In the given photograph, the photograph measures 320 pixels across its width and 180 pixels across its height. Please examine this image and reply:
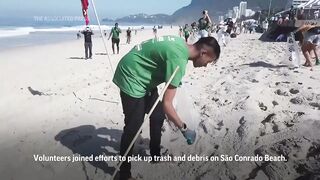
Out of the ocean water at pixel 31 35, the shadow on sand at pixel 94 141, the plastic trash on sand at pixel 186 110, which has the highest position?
the plastic trash on sand at pixel 186 110

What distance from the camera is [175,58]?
356 centimetres

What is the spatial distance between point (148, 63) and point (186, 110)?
8.98 ft

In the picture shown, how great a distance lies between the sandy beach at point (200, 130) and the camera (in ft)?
14.3

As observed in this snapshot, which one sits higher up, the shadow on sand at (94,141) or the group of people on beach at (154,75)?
the group of people on beach at (154,75)

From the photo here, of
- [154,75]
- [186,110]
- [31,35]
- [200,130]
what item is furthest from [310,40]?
[31,35]

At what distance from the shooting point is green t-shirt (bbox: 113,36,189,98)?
3621 mm

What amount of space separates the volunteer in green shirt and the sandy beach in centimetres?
77

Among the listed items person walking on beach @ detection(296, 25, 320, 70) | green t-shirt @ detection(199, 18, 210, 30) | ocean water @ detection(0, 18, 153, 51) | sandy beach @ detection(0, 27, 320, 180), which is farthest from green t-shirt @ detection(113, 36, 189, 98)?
ocean water @ detection(0, 18, 153, 51)

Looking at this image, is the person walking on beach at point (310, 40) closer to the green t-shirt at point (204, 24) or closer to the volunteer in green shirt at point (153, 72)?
the green t-shirt at point (204, 24)

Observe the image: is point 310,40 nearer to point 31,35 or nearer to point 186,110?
point 186,110

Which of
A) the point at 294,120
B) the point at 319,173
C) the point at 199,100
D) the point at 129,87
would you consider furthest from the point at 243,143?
the point at 199,100

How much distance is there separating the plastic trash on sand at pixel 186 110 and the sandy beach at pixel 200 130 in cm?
11

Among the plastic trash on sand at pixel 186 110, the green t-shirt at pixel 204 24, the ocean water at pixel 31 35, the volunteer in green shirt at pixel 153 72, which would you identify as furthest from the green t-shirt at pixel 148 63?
the ocean water at pixel 31 35

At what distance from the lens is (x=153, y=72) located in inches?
152
